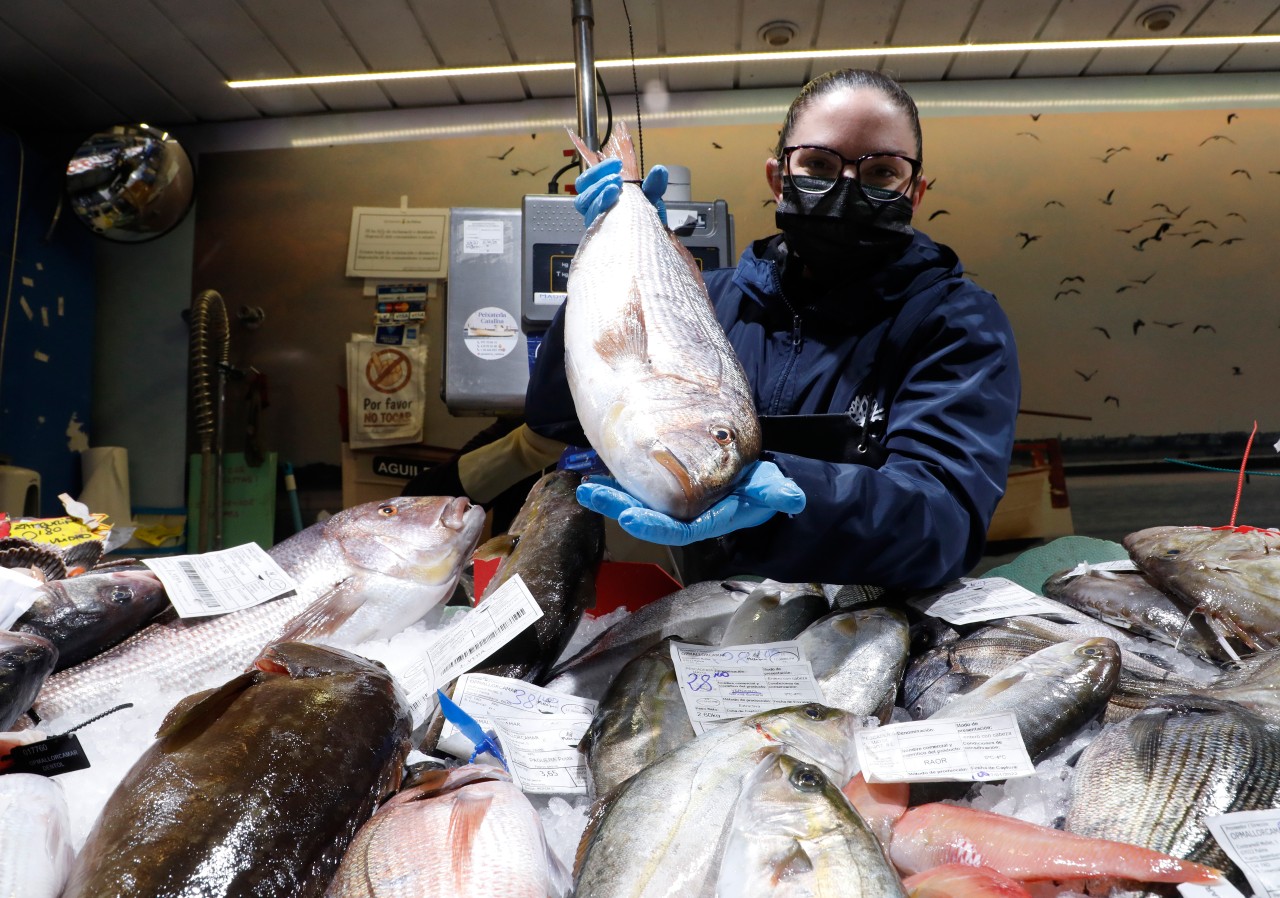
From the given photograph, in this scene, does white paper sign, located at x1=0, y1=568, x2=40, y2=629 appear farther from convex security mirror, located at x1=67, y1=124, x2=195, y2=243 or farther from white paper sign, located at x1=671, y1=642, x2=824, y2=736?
convex security mirror, located at x1=67, y1=124, x2=195, y2=243

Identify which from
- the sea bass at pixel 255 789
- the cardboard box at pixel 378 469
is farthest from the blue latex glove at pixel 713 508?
the cardboard box at pixel 378 469

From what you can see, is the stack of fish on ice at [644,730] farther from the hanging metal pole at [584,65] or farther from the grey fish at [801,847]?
the hanging metal pole at [584,65]

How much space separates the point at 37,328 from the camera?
5188mm

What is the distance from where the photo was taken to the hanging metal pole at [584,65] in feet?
8.90

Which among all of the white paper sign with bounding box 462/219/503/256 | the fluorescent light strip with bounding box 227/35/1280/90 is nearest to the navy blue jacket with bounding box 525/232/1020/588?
the white paper sign with bounding box 462/219/503/256

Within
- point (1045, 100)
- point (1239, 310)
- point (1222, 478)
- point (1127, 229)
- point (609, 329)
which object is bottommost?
point (1222, 478)

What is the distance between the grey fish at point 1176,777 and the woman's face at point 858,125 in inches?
53.5

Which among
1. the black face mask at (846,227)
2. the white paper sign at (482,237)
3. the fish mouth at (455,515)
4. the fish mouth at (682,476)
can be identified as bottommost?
the fish mouth at (455,515)

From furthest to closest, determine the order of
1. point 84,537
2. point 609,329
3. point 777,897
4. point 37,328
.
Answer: point 37,328 < point 84,537 < point 609,329 < point 777,897

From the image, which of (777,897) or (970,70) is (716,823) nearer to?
(777,897)

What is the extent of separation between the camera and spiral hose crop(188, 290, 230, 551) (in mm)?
5219

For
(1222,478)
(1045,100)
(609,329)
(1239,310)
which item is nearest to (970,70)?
(1045,100)

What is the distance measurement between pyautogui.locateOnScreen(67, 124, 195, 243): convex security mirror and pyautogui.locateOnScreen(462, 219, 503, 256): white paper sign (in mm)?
2626

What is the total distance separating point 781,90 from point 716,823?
5447mm
